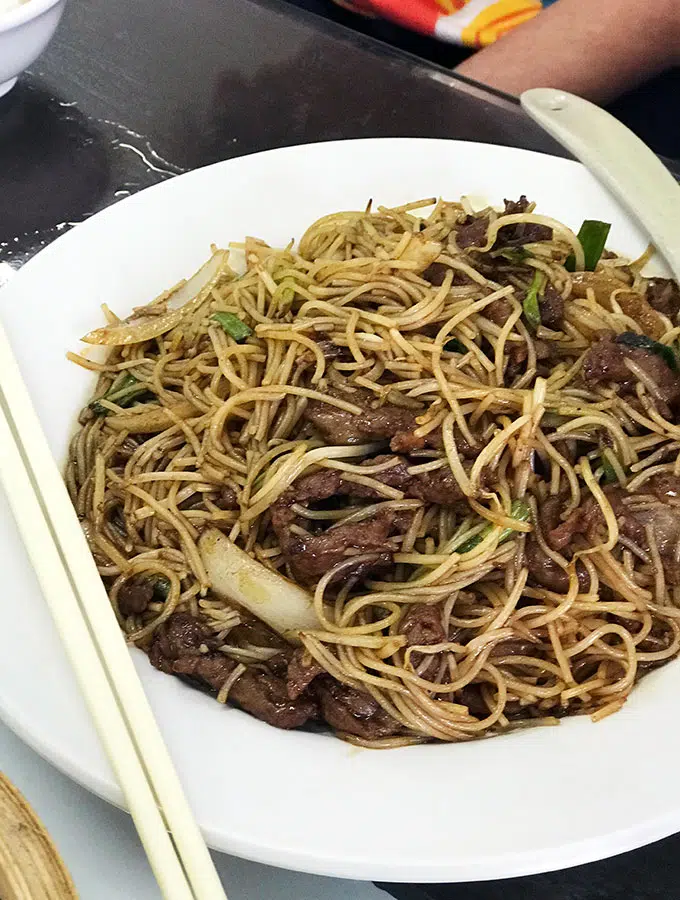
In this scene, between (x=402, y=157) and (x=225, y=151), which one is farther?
(x=225, y=151)

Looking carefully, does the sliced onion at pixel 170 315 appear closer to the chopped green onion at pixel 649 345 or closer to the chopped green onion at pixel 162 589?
the chopped green onion at pixel 162 589

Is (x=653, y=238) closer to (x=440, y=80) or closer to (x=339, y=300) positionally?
(x=339, y=300)

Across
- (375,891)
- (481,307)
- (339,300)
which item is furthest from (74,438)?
(375,891)

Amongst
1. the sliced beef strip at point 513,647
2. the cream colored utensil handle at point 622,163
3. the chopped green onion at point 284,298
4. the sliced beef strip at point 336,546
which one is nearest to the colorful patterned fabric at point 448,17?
the cream colored utensil handle at point 622,163

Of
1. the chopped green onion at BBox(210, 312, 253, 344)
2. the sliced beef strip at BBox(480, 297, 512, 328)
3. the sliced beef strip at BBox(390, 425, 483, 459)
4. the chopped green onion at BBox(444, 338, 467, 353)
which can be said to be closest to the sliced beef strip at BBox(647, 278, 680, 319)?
the sliced beef strip at BBox(480, 297, 512, 328)

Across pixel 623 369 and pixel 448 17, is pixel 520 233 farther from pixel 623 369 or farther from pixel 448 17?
pixel 448 17
